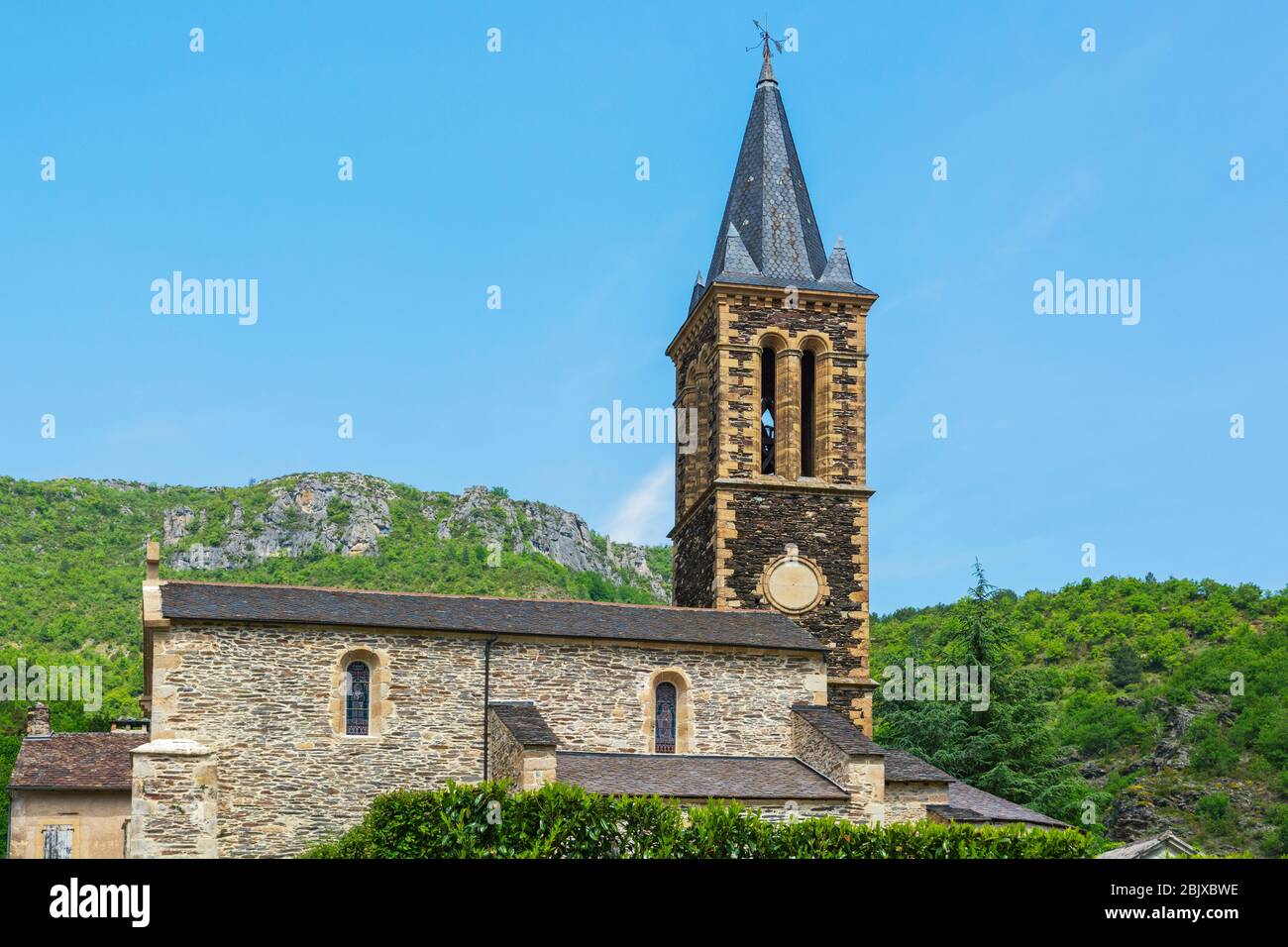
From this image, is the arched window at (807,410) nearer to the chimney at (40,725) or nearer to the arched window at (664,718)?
the arched window at (664,718)

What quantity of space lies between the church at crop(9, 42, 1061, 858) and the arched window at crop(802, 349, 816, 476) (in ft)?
0.17

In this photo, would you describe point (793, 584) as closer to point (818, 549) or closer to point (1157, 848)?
point (818, 549)

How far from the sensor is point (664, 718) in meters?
29.0

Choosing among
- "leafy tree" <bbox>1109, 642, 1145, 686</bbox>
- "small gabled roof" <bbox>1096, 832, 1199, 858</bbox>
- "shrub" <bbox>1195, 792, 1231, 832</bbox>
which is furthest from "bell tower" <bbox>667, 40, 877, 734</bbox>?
"leafy tree" <bbox>1109, 642, 1145, 686</bbox>

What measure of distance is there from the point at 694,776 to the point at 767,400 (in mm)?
11396

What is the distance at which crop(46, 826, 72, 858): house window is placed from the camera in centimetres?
3136

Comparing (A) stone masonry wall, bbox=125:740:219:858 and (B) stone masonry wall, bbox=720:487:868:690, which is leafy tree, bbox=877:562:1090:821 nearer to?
(B) stone masonry wall, bbox=720:487:868:690

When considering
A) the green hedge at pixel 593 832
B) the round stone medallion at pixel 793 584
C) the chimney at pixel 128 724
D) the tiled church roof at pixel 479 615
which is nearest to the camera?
the green hedge at pixel 593 832

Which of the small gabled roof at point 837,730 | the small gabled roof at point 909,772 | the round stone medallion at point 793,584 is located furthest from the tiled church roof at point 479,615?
the small gabled roof at point 909,772

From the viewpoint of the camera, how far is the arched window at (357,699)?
26.8 m

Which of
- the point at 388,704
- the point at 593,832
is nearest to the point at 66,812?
the point at 388,704

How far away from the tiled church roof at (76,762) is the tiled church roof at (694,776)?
31.9 feet

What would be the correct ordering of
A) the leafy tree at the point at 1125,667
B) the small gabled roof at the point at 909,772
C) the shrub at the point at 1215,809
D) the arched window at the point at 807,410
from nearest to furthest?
the small gabled roof at the point at 909,772, the arched window at the point at 807,410, the shrub at the point at 1215,809, the leafy tree at the point at 1125,667
